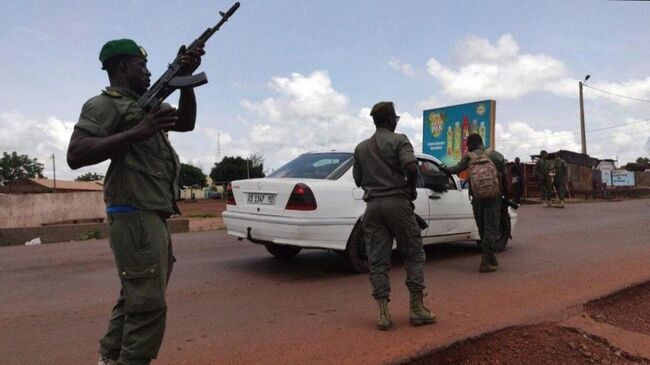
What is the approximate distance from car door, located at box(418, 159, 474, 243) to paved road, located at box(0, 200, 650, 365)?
396 millimetres

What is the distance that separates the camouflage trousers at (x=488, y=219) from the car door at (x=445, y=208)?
0.59 metres

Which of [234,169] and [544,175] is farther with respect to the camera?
[234,169]

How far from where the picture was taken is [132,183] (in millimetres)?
2209

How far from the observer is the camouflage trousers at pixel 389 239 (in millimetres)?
3930

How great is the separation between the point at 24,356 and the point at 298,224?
2796mm

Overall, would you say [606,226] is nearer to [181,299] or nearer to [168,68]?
[181,299]

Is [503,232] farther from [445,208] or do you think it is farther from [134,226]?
[134,226]

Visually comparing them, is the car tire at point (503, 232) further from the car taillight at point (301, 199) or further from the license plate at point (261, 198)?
the license plate at point (261, 198)

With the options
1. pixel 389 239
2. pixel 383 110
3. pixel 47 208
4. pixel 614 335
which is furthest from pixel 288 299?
pixel 47 208

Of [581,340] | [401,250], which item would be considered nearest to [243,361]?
[401,250]

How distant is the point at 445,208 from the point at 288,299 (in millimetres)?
2903

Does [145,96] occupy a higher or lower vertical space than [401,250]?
higher

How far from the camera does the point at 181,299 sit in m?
4.92

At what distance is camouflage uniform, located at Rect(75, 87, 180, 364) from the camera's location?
218 cm
